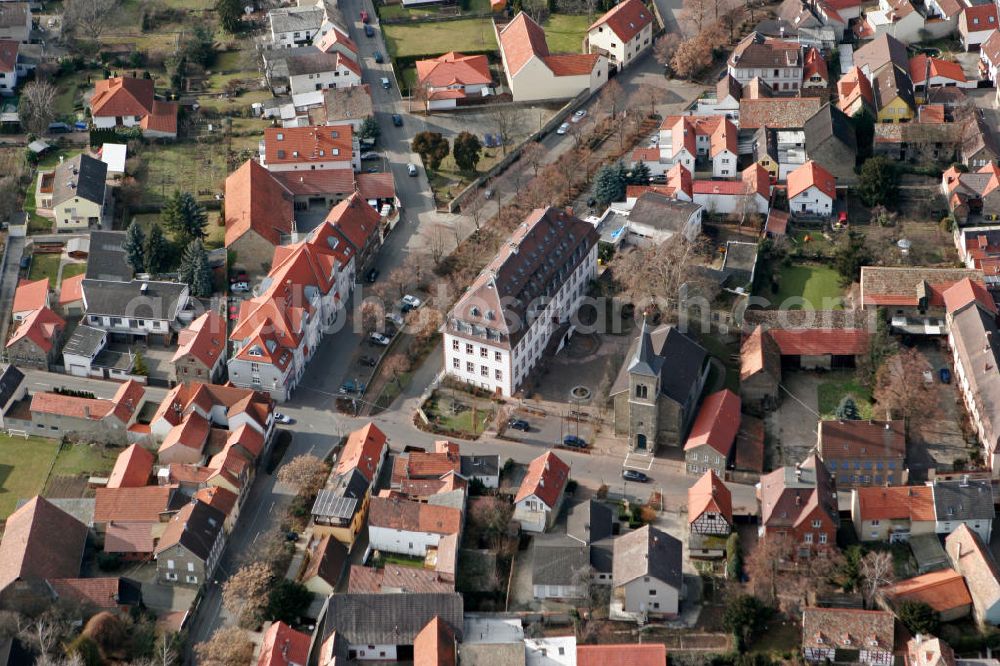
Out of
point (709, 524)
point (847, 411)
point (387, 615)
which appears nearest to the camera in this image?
point (387, 615)

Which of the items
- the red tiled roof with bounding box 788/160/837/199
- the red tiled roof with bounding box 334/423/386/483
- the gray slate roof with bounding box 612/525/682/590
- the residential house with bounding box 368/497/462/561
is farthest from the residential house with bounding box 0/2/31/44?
the gray slate roof with bounding box 612/525/682/590

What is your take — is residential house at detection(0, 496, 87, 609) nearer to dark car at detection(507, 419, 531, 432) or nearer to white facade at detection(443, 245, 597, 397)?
white facade at detection(443, 245, 597, 397)

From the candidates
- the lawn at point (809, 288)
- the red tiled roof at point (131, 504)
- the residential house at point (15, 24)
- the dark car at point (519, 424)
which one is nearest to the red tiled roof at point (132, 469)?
the red tiled roof at point (131, 504)

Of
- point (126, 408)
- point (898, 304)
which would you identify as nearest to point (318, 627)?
point (126, 408)

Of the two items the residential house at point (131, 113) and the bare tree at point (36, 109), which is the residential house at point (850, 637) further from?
the bare tree at point (36, 109)

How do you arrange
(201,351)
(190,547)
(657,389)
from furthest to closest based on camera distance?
(201,351), (657,389), (190,547)

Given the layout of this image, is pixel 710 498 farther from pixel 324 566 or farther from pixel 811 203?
pixel 811 203

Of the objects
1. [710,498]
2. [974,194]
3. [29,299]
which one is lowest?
[974,194]

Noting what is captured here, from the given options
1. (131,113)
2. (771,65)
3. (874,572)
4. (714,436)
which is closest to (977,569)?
(874,572)

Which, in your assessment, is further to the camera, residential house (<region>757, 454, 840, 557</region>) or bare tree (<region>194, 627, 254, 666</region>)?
residential house (<region>757, 454, 840, 557</region>)
